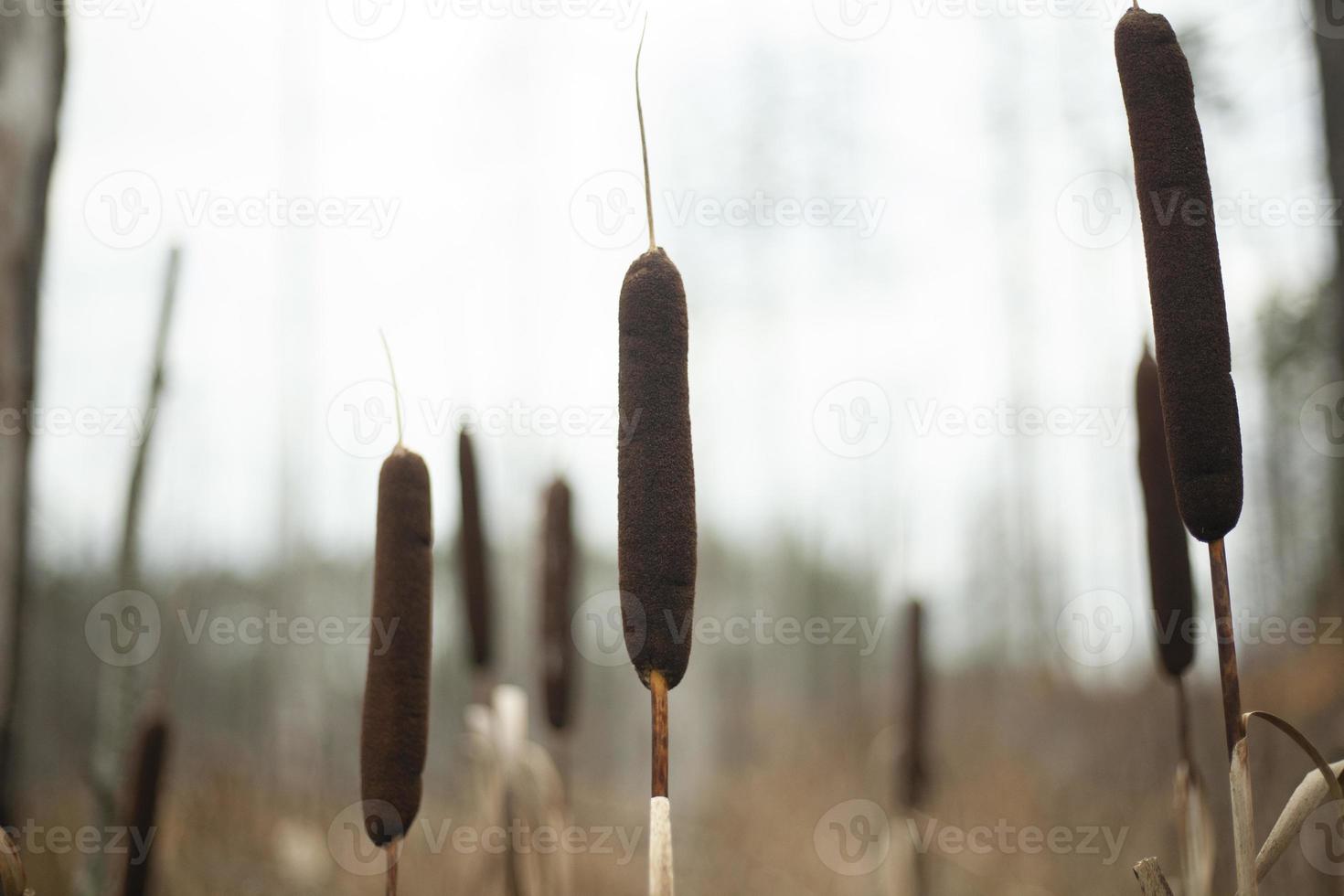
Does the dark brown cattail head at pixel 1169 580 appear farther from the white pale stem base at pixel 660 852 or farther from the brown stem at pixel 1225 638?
the white pale stem base at pixel 660 852

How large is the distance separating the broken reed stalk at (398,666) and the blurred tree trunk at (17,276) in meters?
0.94

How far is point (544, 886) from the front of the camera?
228 centimetres

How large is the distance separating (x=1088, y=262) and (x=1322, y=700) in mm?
6443

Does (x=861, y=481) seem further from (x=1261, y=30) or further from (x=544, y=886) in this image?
(x=544, y=886)

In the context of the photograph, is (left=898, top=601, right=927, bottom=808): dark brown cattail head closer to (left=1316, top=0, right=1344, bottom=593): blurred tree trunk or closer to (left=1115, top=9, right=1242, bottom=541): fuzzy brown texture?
(left=1115, top=9, right=1242, bottom=541): fuzzy brown texture

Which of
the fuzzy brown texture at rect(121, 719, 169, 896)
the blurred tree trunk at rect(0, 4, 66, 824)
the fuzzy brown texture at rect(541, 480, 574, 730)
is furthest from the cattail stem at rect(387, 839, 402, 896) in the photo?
the fuzzy brown texture at rect(541, 480, 574, 730)

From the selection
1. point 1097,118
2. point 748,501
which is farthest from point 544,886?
point 748,501

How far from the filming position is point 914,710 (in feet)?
9.45

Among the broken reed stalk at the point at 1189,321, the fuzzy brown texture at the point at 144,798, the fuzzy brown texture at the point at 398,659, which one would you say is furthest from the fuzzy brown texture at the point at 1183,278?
the fuzzy brown texture at the point at 144,798

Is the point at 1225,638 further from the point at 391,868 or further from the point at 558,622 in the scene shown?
the point at 558,622

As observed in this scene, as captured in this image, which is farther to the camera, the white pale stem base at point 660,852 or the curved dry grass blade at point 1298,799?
the curved dry grass blade at point 1298,799

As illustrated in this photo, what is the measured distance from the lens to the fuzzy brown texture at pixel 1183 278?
1029 mm

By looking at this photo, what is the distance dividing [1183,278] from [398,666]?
1137 mm

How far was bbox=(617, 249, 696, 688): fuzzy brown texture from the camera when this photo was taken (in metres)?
0.99
